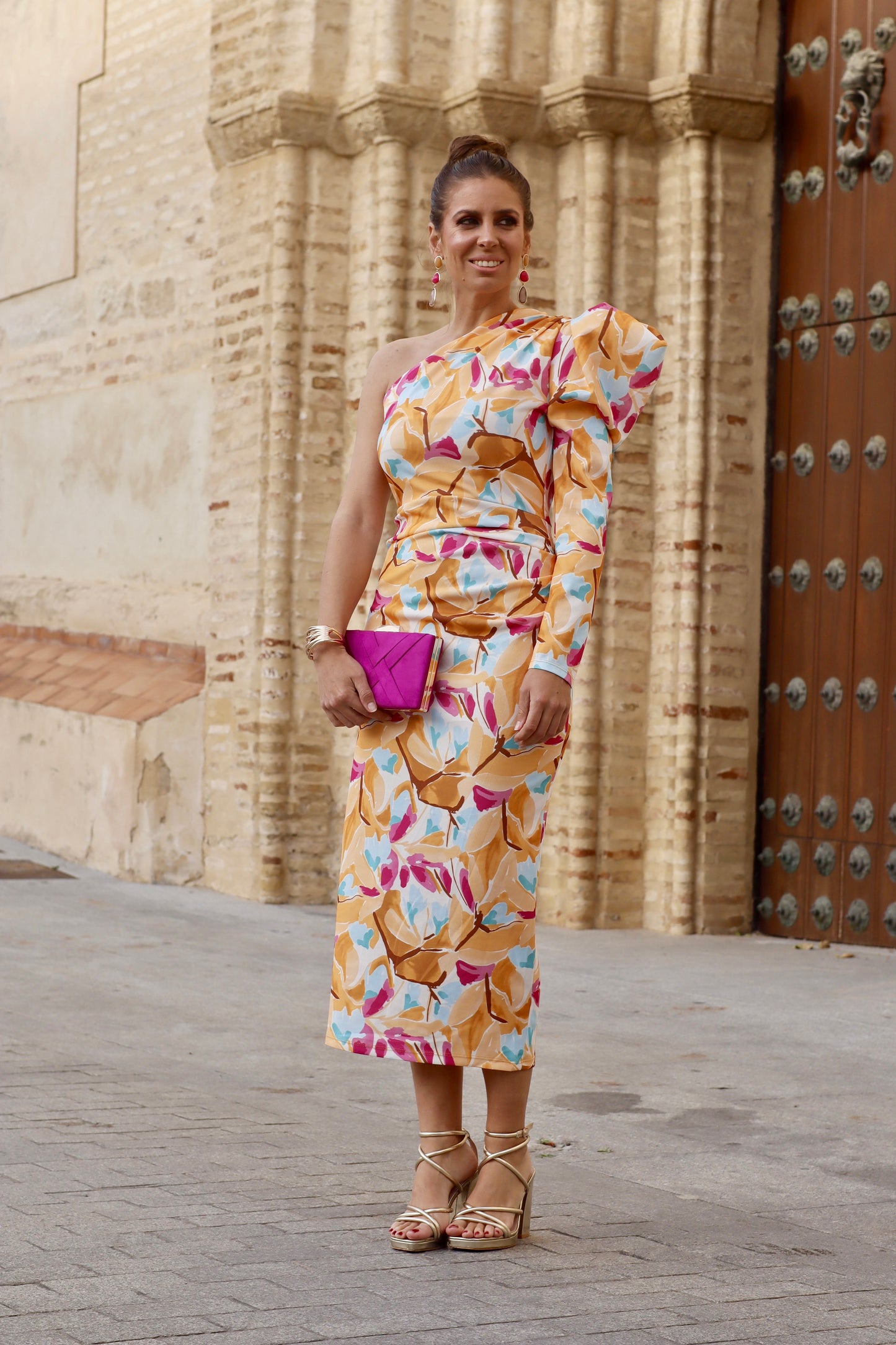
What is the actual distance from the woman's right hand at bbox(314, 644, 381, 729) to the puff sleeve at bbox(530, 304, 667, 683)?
335 mm

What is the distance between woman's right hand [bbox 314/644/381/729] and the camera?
3.46m

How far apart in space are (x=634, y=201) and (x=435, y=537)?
17.4 ft

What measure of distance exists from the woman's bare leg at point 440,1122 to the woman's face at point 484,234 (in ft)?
4.89

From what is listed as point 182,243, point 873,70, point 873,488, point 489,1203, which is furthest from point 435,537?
point 182,243

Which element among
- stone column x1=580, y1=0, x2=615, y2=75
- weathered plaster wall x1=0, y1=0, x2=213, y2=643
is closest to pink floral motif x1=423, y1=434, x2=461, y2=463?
stone column x1=580, y1=0, x2=615, y2=75

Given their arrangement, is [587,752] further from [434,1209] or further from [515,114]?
[434,1209]

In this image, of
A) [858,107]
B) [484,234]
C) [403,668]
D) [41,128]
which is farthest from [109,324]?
[403,668]

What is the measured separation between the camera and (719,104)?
8117 millimetres

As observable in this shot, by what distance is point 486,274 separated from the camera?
11.6ft

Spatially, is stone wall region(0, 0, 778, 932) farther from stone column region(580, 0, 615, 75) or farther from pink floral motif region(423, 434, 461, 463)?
pink floral motif region(423, 434, 461, 463)

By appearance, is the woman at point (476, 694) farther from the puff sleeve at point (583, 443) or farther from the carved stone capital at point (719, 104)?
the carved stone capital at point (719, 104)

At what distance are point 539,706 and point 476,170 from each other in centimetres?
105

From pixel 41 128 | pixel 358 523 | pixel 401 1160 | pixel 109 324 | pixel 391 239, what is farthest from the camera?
pixel 41 128

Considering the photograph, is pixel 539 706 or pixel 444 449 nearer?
pixel 539 706
